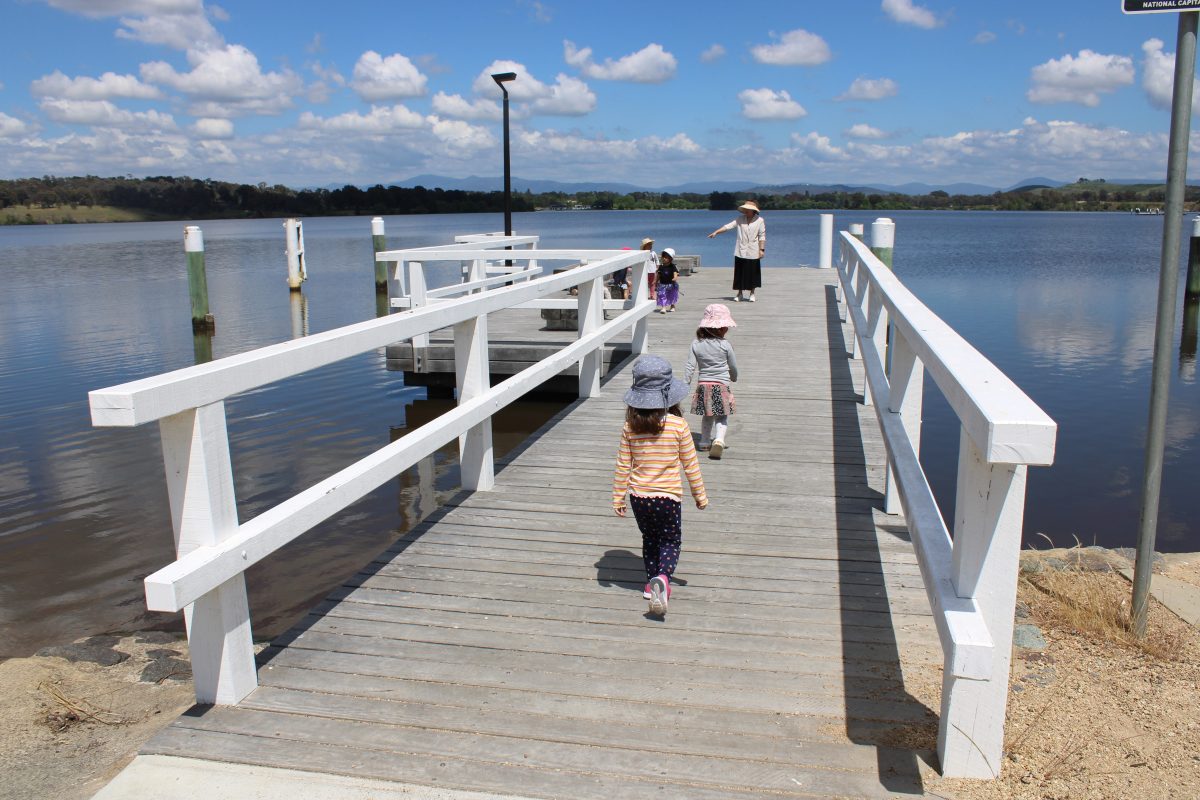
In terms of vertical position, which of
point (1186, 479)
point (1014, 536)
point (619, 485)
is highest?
point (1014, 536)

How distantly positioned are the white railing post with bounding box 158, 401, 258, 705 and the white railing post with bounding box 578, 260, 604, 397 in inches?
211

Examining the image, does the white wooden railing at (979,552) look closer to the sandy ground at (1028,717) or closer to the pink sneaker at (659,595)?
the sandy ground at (1028,717)

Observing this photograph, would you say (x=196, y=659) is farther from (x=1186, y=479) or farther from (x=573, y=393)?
→ (x=1186, y=479)

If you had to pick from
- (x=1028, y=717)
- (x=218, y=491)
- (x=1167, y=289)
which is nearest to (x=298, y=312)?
(x=218, y=491)

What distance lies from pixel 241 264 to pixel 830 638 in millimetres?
48294

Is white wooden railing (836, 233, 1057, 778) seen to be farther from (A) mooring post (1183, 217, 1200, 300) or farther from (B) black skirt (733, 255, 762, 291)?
(A) mooring post (1183, 217, 1200, 300)

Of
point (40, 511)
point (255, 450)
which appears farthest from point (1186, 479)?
point (40, 511)

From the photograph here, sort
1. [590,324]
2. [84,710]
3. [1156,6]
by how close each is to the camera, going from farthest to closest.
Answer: [590,324] → [84,710] → [1156,6]

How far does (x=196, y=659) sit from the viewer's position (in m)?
3.37

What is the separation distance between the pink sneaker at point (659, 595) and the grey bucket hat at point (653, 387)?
30.7 inches

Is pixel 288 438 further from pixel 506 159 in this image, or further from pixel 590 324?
pixel 506 159

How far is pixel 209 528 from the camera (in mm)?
3154

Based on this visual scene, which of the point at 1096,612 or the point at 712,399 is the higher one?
the point at 712,399

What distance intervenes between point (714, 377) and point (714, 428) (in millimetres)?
384
